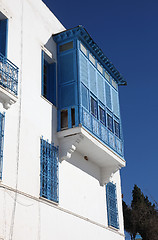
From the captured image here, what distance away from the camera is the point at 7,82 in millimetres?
10891

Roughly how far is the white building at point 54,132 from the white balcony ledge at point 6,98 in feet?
0.08

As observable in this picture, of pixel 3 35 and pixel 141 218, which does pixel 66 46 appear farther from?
pixel 141 218

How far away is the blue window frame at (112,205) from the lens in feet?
49.1

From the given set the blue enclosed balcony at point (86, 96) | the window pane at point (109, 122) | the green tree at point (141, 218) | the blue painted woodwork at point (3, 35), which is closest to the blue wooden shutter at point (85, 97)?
the blue enclosed balcony at point (86, 96)

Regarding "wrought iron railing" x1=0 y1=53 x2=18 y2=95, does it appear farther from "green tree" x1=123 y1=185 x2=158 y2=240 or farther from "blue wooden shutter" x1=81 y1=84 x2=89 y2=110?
"green tree" x1=123 y1=185 x2=158 y2=240

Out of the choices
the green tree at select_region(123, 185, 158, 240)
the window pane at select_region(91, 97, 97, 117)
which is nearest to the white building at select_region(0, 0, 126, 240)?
the window pane at select_region(91, 97, 97, 117)

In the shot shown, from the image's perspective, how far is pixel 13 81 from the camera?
11195 mm

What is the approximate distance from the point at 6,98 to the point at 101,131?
4.51m

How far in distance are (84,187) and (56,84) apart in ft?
11.7

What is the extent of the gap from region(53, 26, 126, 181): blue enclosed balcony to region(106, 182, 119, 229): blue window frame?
43.2 inches

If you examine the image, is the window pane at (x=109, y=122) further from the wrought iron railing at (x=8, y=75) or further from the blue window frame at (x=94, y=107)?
the wrought iron railing at (x=8, y=75)

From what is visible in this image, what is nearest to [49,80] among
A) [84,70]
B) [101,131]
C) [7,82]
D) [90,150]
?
[84,70]

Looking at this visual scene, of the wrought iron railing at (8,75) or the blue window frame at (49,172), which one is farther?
the blue window frame at (49,172)

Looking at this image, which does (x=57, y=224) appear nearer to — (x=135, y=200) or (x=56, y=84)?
(x=56, y=84)
